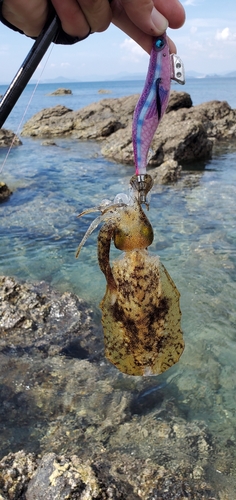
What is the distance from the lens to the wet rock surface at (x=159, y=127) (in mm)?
17000

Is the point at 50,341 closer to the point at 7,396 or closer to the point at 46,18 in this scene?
the point at 7,396

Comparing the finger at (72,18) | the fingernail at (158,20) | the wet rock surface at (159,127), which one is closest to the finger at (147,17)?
the fingernail at (158,20)

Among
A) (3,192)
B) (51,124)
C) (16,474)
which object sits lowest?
(3,192)

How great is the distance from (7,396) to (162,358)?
8.99ft

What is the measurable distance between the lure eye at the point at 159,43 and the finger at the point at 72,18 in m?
0.37

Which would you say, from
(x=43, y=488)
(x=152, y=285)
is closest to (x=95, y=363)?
(x=43, y=488)

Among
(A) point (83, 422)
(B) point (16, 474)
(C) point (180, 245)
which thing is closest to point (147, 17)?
(B) point (16, 474)

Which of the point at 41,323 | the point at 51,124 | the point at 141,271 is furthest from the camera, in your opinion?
the point at 51,124

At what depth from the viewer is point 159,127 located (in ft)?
60.4

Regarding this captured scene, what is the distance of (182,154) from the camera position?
16953 mm

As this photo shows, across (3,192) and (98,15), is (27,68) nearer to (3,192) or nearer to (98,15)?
(98,15)

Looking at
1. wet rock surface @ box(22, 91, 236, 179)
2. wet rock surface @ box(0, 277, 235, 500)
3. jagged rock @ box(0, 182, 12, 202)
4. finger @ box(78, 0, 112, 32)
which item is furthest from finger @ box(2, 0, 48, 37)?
wet rock surface @ box(22, 91, 236, 179)

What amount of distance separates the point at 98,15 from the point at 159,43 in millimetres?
350

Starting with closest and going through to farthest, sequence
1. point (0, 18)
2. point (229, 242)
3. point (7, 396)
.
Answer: point (0, 18) < point (7, 396) < point (229, 242)
